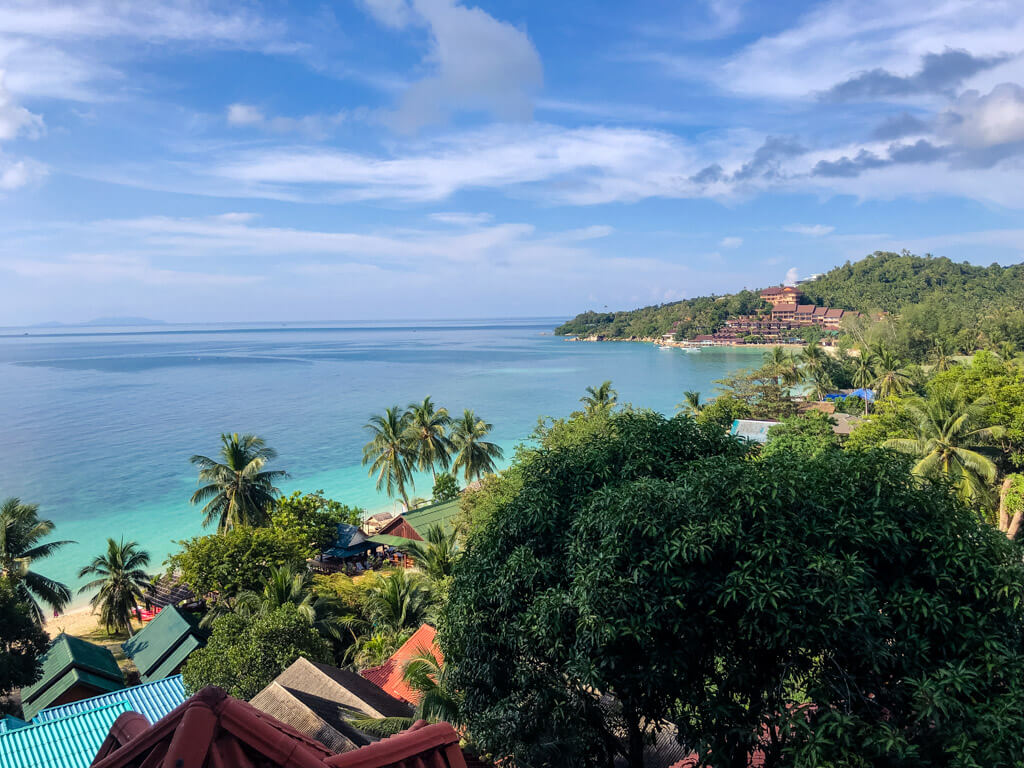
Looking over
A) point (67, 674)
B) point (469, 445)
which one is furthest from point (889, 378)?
point (67, 674)

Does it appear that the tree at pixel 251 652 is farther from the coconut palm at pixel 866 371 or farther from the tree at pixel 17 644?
the coconut palm at pixel 866 371

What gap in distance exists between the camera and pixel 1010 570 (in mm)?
5668

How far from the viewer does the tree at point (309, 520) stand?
21750 mm

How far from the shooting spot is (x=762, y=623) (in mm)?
5793

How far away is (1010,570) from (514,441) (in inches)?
1693

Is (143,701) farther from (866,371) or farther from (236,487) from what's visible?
(866,371)

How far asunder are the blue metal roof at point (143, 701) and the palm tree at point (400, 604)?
4.85m

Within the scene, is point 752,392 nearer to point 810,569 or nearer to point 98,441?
point 810,569

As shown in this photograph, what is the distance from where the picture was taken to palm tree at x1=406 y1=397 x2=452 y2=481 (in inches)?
1128

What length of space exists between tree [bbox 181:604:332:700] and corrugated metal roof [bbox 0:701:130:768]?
261cm

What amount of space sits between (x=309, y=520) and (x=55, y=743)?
14.2m

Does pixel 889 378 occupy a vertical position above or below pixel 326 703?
above

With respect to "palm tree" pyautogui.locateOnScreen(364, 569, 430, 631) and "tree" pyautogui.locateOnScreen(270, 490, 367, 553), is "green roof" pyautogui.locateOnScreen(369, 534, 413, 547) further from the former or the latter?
"palm tree" pyautogui.locateOnScreen(364, 569, 430, 631)

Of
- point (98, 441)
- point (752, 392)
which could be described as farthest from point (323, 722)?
point (98, 441)
